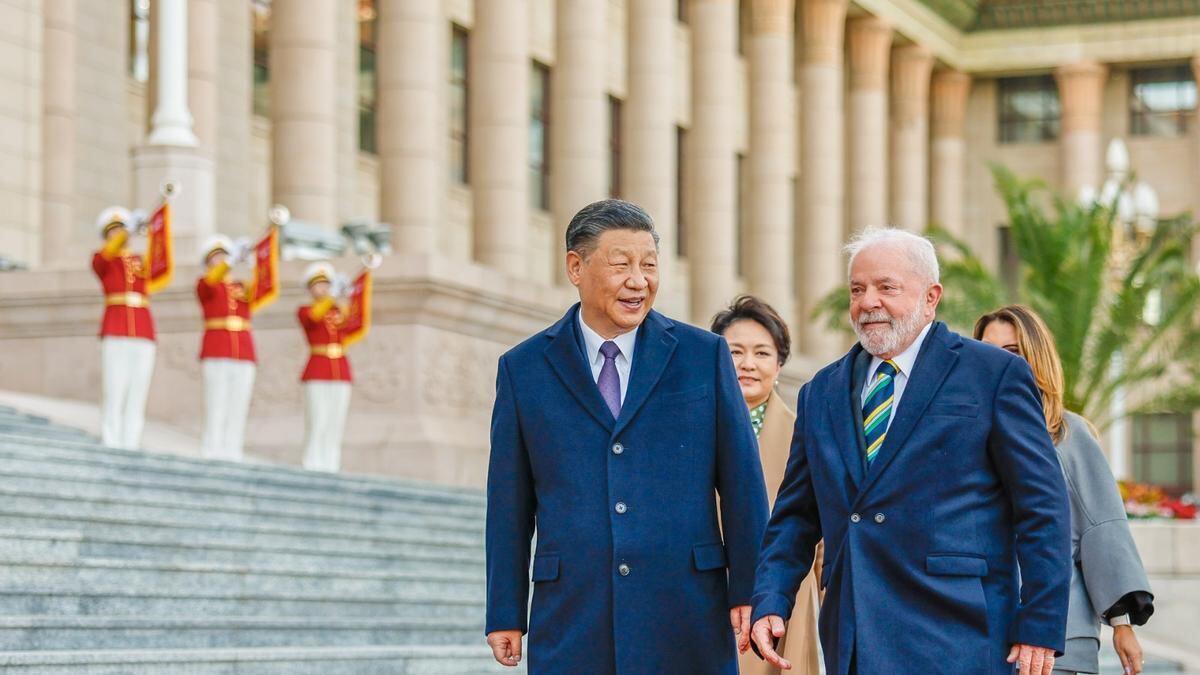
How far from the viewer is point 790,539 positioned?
5809 mm

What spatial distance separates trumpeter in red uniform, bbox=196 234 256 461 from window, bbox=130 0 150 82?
12817 mm

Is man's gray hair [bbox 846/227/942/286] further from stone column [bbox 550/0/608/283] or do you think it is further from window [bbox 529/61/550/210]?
window [bbox 529/61/550/210]

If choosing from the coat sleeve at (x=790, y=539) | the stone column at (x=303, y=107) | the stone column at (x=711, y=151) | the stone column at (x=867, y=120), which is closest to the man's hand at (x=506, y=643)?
the coat sleeve at (x=790, y=539)

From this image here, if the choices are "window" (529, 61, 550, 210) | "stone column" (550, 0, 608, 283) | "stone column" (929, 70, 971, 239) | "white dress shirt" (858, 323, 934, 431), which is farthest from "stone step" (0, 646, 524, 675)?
"stone column" (929, 70, 971, 239)

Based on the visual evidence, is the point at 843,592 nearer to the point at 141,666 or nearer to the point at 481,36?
the point at 141,666

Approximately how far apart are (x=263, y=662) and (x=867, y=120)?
38.0 metres

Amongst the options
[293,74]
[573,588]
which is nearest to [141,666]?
[573,588]

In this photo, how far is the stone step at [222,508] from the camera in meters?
13.4

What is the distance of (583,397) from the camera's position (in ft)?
19.4

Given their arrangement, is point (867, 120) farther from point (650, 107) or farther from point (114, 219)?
point (114, 219)

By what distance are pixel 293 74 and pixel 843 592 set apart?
2391 centimetres

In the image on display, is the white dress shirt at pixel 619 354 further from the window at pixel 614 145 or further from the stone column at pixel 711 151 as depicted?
the window at pixel 614 145

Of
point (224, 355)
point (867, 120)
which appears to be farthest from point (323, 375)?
point (867, 120)

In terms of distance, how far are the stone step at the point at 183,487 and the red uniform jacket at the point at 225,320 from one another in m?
1.96
